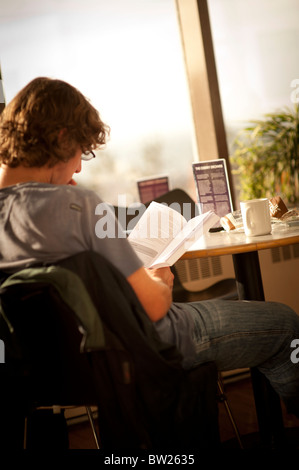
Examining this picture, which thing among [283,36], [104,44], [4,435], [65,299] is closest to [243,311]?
[65,299]

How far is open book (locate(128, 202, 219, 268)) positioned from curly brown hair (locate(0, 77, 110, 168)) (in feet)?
1.26

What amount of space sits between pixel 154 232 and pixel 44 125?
0.50 metres

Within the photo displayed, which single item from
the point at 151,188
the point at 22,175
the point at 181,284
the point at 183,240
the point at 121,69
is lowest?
the point at 181,284

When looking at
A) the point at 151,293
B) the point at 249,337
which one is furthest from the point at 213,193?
the point at 151,293

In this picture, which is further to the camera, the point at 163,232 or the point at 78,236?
the point at 163,232

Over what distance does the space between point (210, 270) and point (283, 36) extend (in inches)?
67.2

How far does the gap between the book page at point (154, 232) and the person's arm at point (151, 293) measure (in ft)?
0.92

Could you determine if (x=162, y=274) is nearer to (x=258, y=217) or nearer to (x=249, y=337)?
(x=249, y=337)

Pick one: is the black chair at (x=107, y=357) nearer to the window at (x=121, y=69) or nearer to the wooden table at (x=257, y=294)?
the wooden table at (x=257, y=294)

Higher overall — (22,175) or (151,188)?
(22,175)

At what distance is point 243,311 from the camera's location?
1440 mm

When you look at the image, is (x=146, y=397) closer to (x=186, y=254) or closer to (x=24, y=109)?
(x=186, y=254)

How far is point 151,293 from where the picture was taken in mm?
1232

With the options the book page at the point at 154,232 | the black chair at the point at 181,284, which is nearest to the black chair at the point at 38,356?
the book page at the point at 154,232
